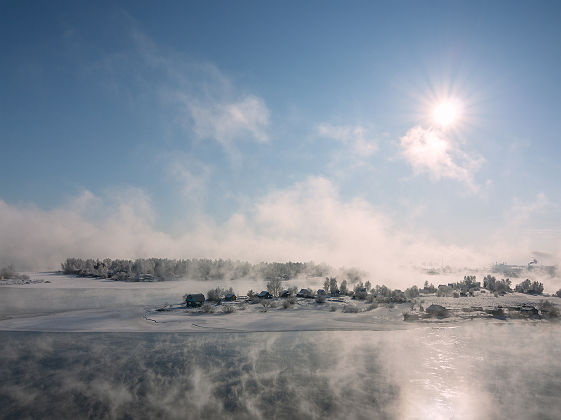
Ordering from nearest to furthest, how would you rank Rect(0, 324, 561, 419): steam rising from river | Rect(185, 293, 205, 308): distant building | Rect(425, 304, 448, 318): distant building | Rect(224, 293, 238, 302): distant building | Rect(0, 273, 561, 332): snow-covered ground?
1. Rect(0, 324, 561, 419): steam rising from river
2. Rect(0, 273, 561, 332): snow-covered ground
3. Rect(425, 304, 448, 318): distant building
4. Rect(185, 293, 205, 308): distant building
5. Rect(224, 293, 238, 302): distant building

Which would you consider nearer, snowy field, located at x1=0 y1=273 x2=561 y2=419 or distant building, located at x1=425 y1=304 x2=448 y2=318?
snowy field, located at x1=0 y1=273 x2=561 y2=419

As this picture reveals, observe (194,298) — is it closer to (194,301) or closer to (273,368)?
(194,301)

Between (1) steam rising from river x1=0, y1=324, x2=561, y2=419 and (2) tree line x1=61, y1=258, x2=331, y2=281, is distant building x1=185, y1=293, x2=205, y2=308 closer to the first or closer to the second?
(1) steam rising from river x1=0, y1=324, x2=561, y2=419

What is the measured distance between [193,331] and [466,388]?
64.3 feet

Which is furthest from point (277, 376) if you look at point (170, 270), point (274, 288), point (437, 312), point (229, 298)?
point (170, 270)

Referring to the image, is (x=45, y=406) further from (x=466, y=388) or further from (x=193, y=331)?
(x=466, y=388)

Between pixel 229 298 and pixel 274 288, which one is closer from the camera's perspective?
pixel 229 298

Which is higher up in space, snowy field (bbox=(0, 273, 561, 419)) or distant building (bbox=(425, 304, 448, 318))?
distant building (bbox=(425, 304, 448, 318))

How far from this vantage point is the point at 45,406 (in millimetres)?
12375

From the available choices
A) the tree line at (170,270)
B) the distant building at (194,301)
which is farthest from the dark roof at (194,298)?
the tree line at (170,270)

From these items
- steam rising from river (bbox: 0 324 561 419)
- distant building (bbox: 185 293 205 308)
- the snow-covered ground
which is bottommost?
steam rising from river (bbox: 0 324 561 419)

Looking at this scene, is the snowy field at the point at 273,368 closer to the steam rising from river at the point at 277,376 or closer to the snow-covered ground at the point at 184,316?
the steam rising from river at the point at 277,376

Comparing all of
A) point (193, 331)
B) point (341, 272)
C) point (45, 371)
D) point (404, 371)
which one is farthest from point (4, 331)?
point (341, 272)

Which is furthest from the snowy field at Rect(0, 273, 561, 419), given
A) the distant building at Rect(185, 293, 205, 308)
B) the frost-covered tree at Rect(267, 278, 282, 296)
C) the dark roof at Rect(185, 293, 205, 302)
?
the frost-covered tree at Rect(267, 278, 282, 296)
